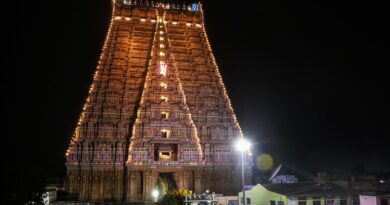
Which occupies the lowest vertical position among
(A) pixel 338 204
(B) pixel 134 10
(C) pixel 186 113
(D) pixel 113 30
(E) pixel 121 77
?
(A) pixel 338 204

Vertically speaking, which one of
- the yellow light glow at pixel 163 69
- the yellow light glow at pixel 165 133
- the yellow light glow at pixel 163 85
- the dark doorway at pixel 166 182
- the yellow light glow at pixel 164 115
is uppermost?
the yellow light glow at pixel 163 69

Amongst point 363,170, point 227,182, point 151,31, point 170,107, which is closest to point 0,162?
point 170,107

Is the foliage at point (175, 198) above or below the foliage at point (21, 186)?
below

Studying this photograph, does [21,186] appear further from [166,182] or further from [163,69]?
[163,69]

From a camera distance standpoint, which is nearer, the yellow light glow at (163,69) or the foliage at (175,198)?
the foliage at (175,198)

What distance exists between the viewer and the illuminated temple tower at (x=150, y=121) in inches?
1928

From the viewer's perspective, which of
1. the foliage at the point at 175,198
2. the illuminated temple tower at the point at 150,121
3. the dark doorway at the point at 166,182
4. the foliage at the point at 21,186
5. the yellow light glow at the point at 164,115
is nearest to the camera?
the foliage at the point at 21,186

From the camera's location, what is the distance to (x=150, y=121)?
2004 inches

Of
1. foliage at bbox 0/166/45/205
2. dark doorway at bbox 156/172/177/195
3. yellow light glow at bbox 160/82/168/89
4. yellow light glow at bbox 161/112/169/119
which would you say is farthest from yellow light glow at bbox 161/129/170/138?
foliage at bbox 0/166/45/205

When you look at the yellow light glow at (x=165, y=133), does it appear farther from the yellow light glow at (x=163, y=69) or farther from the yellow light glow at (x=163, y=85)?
the yellow light glow at (x=163, y=69)

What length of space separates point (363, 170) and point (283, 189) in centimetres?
6955

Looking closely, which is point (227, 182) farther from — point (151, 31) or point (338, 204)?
point (151, 31)

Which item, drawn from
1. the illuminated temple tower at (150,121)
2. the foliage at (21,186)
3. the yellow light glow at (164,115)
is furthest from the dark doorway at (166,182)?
the foliage at (21,186)

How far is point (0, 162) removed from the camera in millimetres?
30484
